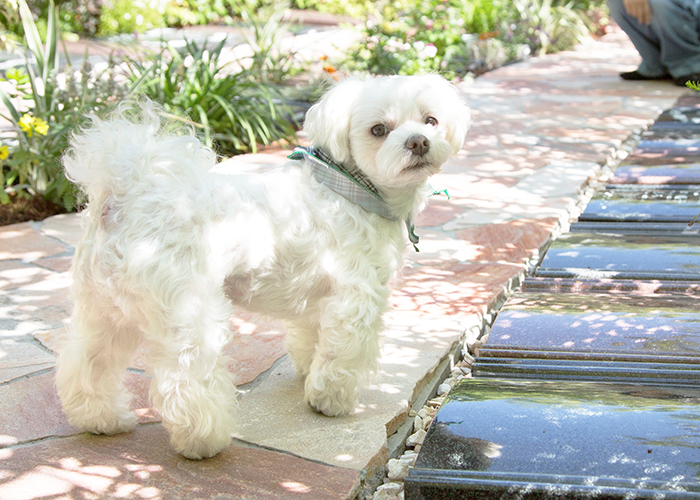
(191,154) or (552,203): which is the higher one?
(191,154)

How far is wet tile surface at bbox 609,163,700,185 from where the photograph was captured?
16.1 ft

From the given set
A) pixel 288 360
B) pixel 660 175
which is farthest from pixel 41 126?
pixel 660 175

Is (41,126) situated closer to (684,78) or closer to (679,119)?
(679,119)

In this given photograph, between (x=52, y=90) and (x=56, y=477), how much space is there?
11.7 feet

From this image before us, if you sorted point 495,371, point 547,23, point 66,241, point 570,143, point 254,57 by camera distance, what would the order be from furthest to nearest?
1. point 547,23
2. point 254,57
3. point 570,143
4. point 66,241
5. point 495,371

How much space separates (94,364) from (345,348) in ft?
2.74

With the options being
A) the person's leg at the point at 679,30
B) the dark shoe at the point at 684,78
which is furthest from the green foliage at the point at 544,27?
the dark shoe at the point at 684,78

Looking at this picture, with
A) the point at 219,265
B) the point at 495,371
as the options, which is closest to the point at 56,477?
the point at 219,265

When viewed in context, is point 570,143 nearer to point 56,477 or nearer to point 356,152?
point 356,152

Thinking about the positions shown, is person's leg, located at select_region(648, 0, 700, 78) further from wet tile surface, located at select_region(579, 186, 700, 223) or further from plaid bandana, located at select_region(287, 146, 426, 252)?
plaid bandana, located at select_region(287, 146, 426, 252)

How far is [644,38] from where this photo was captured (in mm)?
8578

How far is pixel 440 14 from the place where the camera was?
926 centimetres

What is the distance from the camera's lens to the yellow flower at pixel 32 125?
4.58 m

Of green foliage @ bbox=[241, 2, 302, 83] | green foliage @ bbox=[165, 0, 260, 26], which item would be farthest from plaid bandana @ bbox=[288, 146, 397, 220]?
green foliage @ bbox=[165, 0, 260, 26]
